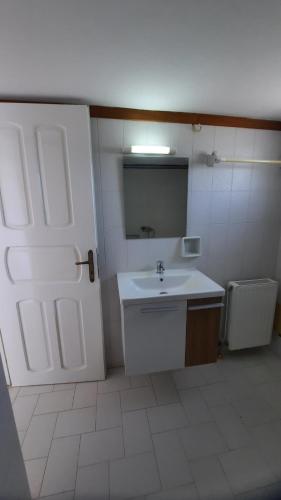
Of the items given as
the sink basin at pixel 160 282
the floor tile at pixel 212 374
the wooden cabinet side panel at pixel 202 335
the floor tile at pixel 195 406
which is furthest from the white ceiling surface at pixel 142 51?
the floor tile at pixel 195 406

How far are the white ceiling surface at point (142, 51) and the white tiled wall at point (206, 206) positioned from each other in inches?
9.8

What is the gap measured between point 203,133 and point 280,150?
72 centimetres

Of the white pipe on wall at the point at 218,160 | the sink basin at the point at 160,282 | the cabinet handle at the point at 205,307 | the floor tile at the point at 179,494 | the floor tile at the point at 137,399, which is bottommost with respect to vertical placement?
the floor tile at the point at 179,494

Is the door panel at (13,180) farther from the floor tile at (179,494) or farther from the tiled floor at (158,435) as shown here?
the floor tile at (179,494)

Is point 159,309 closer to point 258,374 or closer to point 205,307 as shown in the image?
point 205,307

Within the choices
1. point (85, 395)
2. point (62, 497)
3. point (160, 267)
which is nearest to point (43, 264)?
point (160, 267)

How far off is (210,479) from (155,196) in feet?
5.74

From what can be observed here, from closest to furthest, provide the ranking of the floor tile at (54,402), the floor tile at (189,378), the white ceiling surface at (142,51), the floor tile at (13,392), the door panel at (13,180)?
the white ceiling surface at (142,51) → the door panel at (13,180) → the floor tile at (54,402) → the floor tile at (13,392) → the floor tile at (189,378)

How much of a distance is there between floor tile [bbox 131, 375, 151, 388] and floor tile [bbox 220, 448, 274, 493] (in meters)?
0.69

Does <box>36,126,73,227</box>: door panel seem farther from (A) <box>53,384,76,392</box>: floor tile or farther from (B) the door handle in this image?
(A) <box>53,384,76,392</box>: floor tile

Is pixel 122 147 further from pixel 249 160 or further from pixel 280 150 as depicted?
pixel 280 150

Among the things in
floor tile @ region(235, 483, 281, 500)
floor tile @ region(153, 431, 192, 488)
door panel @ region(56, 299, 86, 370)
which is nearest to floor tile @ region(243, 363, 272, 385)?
A: floor tile @ region(235, 483, 281, 500)

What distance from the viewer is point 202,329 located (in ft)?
4.82

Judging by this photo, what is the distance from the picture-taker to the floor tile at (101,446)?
1292 mm
